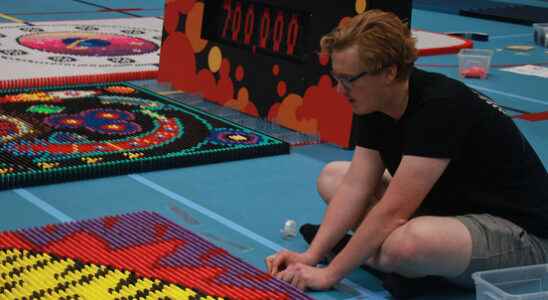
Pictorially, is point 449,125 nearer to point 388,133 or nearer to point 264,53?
point 388,133

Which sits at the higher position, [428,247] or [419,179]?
[419,179]

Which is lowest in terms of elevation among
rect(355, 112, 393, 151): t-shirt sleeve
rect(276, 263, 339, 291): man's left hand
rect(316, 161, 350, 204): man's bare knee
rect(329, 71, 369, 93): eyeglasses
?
rect(276, 263, 339, 291): man's left hand

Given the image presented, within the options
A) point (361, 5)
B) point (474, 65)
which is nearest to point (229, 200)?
point (361, 5)

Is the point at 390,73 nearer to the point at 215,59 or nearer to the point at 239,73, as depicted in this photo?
the point at 239,73

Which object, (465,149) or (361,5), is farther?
(361,5)

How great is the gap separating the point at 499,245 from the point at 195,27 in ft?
10.3

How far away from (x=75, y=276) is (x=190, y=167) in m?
1.42

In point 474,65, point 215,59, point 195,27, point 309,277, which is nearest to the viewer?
point 309,277

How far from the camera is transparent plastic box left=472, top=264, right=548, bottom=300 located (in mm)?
2623

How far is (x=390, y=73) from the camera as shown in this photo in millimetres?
2676

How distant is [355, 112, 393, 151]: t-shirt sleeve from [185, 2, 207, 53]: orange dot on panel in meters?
2.69

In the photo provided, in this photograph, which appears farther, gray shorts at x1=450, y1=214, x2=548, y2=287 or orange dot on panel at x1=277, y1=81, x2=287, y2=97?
orange dot on panel at x1=277, y1=81, x2=287, y2=97

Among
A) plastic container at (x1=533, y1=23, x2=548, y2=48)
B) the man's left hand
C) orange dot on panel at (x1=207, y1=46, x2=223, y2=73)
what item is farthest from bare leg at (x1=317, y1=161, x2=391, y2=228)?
plastic container at (x1=533, y1=23, x2=548, y2=48)

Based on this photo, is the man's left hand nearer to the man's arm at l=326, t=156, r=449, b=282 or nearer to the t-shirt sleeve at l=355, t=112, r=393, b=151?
the man's arm at l=326, t=156, r=449, b=282
